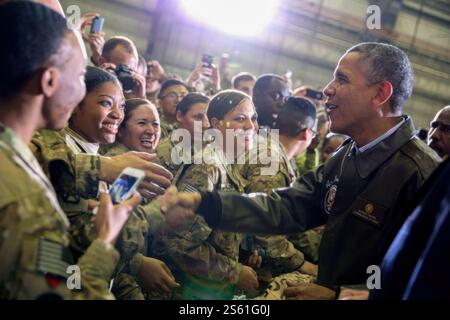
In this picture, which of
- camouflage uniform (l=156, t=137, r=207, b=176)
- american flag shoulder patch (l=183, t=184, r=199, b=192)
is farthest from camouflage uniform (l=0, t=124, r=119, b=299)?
camouflage uniform (l=156, t=137, r=207, b=176)

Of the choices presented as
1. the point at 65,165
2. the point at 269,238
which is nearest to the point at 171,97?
the point at 269,238

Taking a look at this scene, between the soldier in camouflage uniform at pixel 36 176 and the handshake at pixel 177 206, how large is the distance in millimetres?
400

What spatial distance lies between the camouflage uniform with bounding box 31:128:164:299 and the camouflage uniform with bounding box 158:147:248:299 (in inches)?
20.2

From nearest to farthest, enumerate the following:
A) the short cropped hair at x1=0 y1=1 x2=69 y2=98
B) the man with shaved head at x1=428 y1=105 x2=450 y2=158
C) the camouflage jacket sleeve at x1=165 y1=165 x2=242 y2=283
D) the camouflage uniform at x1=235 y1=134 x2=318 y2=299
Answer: the short cropped hair at x1=0 y1=1 x2=69 y2=98, the camouflage jacket sleeve at x1=165 y1=165 x2=242 y2=283, the camouflage uniform at x1=235 y1=134 x2=318 y2=299, the man with shaved head at x1=428 y1=105 x2=450 y2=158

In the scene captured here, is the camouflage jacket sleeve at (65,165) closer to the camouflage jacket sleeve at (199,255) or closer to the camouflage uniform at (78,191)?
the camouflage uniform at (78,191)

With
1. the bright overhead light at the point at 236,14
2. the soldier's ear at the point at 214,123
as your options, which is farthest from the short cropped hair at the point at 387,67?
the bright overhead light at the point at 236,14

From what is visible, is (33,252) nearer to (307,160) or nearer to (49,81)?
(49,81)

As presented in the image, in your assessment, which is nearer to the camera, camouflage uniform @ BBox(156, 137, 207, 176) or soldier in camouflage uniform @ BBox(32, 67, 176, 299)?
soldier in camouflage uniform @ BBox(32, 67, 176, 299)

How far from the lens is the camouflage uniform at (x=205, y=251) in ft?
8.01

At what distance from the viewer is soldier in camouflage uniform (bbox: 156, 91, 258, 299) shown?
2443 mm

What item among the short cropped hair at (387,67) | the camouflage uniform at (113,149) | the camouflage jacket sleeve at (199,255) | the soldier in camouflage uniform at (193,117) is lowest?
the camouflage jacket sleeve at (199,255)

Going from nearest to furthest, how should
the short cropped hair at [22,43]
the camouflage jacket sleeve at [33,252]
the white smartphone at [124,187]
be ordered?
the camouflage jacket sleeve at [33,252], the short cropped hair at [22,43], the white smartphone at [124,187]

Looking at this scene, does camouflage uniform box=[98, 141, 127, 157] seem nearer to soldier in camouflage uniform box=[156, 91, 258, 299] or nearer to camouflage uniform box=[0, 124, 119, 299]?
soldier in camouflage uniform box=[156, 91, 258, 299]
